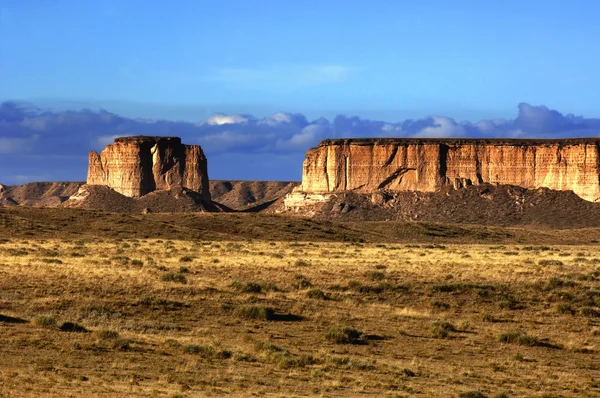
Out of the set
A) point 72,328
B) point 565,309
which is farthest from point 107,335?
point 565,309

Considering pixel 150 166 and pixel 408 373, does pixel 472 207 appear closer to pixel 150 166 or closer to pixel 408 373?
pixel 150 166

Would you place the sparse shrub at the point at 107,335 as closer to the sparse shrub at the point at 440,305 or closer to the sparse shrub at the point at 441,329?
the sparse shrub at the point at 441,329

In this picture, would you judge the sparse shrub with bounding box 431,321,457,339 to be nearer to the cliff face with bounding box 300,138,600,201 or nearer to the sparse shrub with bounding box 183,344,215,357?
the sparse shrub with bounding box 183,344,215,357

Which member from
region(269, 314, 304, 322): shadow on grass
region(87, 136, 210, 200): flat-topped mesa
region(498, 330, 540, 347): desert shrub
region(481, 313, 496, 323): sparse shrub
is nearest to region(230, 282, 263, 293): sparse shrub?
region(269, 314, 304, 322): shadow on grass

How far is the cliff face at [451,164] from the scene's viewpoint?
114m

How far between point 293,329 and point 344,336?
2.14 metres

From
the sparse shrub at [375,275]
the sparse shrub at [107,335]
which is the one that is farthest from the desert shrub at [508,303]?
the sparse shrub at [107,335]

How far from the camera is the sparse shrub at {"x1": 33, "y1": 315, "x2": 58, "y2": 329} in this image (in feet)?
80.7

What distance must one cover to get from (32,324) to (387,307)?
10401 mm

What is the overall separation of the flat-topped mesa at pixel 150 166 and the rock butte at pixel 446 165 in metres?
16.3

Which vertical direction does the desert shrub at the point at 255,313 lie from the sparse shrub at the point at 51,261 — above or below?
below

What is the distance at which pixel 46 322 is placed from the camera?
81.0 feet

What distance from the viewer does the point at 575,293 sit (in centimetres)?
3409

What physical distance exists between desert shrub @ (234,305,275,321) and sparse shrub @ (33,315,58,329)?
509cm
